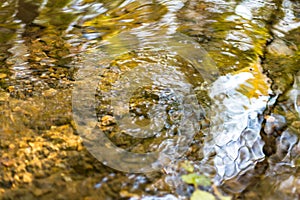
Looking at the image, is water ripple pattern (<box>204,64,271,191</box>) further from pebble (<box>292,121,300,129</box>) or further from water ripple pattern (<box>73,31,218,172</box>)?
pebble (<box>292,121,300,129</box>)

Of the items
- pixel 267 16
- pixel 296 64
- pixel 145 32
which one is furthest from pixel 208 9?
pixel 296 64

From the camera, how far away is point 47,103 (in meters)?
2.40

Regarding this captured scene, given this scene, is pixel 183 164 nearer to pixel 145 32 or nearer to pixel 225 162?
pixel 225 162

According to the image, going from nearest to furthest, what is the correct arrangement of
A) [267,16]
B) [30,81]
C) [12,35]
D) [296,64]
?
[30,81]
[296,64]
[12,35]
[267,16]

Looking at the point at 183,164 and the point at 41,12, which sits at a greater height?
the point at 41,12

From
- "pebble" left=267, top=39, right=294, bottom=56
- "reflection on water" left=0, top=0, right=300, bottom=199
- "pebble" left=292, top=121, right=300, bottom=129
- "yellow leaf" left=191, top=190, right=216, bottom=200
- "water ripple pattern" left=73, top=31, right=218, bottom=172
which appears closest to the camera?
"yellow leaf" left=191, top=190, right=216, bottom=200

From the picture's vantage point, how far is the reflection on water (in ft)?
6.24

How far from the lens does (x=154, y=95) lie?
100 inches

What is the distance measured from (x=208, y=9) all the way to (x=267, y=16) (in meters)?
0.78

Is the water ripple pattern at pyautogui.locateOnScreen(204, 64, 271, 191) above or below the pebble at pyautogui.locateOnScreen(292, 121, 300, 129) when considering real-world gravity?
above

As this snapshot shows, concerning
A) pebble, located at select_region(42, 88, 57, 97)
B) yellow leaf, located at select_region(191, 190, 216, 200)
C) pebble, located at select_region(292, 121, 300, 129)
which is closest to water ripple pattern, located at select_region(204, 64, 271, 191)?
yellow leaf, located at select_region(191, 190, 216, 200)

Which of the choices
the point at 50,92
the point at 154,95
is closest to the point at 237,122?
the point at 154,95

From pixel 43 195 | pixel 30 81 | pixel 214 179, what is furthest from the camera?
pixel 30 81

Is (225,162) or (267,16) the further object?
(267,16)
